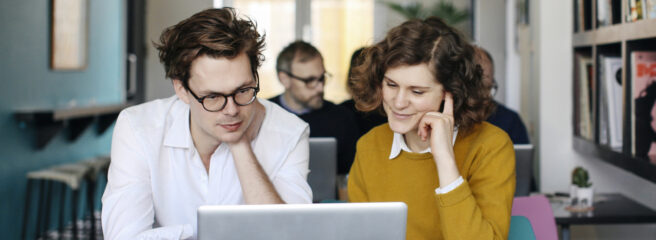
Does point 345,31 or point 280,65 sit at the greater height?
point 345,31

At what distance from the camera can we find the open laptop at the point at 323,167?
2184mm

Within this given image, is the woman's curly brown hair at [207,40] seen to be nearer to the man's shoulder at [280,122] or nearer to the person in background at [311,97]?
the man's shoulder at [280,122]

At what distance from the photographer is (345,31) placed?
320 inches

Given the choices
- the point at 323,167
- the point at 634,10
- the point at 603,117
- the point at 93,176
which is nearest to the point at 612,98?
the point at 603,117

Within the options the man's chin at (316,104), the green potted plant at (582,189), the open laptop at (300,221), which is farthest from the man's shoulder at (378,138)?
the man's chin at (316,104)

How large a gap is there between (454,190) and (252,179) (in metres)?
0.52

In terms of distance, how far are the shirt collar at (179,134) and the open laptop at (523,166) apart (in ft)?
3.27

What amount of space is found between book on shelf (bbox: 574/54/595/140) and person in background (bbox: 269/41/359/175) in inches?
40.2

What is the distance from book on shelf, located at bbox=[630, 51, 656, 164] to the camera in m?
2.17

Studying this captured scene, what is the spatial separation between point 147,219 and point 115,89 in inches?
199

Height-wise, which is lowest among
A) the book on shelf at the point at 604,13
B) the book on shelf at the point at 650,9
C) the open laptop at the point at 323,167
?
the open laptop at the point at 323,167

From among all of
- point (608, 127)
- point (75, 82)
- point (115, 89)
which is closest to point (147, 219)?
point (608, 127)

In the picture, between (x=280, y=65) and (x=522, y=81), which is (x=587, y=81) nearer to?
(x=280, y=65)

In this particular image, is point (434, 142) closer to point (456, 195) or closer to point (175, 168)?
point (456, 195)
